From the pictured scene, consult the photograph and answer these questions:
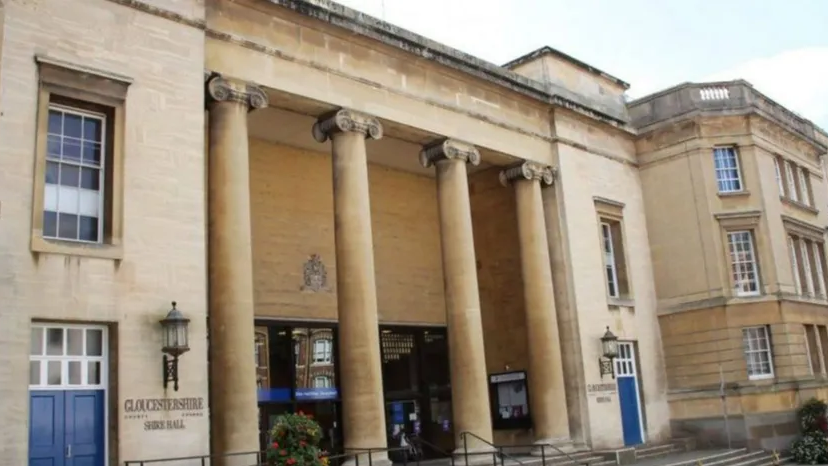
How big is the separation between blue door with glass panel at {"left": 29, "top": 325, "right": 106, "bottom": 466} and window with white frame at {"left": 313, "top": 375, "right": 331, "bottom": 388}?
26.5 ft

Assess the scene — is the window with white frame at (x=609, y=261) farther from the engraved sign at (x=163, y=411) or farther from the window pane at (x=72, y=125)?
the window pane at (x=72, y=125)

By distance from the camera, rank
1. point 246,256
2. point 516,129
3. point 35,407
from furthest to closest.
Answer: point 516,129 → point 246,256 → point 35,407

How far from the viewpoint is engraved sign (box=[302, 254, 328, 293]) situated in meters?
20.3

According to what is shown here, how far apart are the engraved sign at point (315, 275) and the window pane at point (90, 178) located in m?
7.85

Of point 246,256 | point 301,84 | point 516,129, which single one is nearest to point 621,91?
point 516,129

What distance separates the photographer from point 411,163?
2312 cm

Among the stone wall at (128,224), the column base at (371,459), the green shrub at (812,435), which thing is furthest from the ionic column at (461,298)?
the green shrub at (812,435)

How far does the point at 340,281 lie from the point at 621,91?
1396 centimetres

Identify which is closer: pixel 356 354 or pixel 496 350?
pixel 356 354

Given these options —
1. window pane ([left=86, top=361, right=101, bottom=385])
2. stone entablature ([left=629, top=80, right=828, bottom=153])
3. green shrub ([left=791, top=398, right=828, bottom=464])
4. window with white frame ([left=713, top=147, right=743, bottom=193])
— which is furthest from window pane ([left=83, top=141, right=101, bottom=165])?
green shrub ([left=791, top=398, right=828, bottom=464])

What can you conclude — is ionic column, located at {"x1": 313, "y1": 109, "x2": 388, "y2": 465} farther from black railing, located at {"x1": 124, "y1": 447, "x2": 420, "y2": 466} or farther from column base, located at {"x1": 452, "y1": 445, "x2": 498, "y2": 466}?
column base, located at {"x1": 452, "y1": 445, "x2": 498, "y2": 466}

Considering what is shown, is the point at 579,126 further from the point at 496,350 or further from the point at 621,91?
the point at 496,350

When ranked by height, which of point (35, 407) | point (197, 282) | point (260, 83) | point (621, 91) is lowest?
point (35, 407)

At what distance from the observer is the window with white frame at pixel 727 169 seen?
24.7 metres
